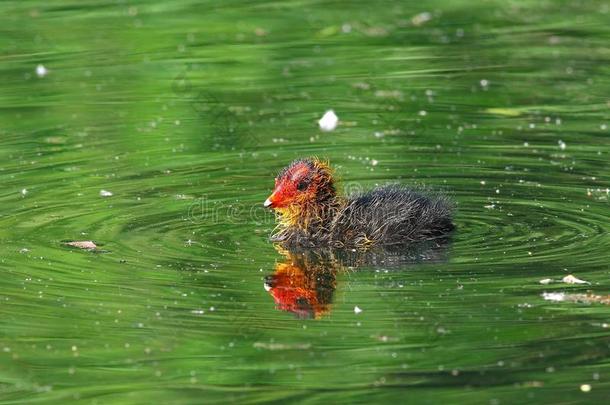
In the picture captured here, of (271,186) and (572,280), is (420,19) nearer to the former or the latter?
(271,186)

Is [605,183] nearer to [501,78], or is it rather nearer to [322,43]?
[501,78]

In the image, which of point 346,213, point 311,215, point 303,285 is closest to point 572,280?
point 303,285

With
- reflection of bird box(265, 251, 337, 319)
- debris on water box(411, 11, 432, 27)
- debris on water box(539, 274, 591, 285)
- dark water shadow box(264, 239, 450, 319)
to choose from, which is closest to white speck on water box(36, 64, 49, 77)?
debris on water box(411, 11, 432, 27)

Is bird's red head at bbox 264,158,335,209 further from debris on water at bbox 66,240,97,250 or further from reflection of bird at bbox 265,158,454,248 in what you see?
debris on water at bbox 66,240,97,250

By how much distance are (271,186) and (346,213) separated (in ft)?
5.28

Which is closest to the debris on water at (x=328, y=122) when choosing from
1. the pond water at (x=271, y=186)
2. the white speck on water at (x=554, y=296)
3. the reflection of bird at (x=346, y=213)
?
the pond water at (x=271, y=186)

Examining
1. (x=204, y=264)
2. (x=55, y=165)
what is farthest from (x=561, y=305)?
(x=55, y=165)

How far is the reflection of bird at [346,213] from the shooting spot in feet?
33.4

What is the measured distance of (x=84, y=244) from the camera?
10.1 meters

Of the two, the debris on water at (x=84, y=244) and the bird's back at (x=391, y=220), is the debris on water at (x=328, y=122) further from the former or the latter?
the debris on water at (x=84, y=244)

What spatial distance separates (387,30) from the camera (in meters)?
17.5

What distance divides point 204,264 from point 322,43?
8053 millimetres

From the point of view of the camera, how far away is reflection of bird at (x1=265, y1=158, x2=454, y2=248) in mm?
10195

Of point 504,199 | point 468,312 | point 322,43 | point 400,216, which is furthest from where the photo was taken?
point 322,43
